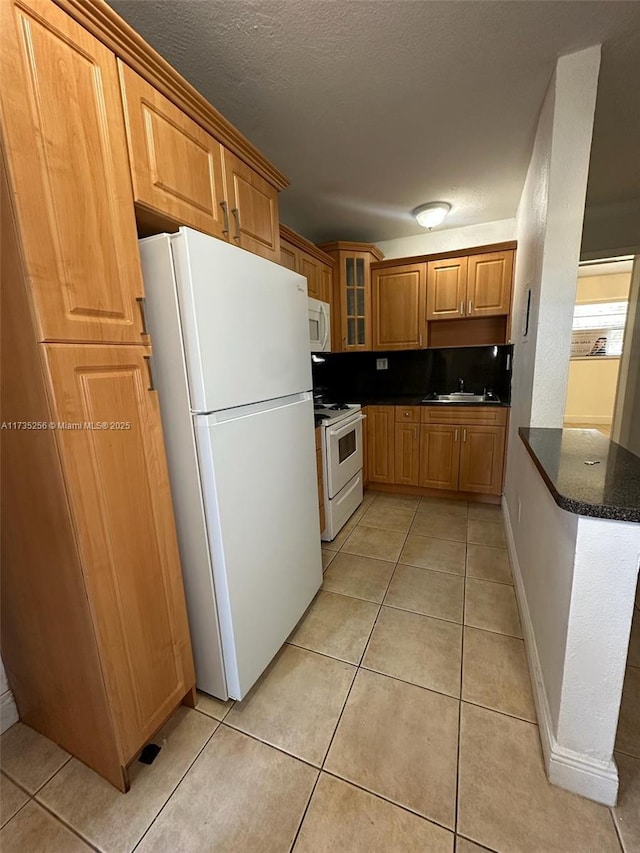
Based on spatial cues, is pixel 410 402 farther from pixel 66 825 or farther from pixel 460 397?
pixel 66 825

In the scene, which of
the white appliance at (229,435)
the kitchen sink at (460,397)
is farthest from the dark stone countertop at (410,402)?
the white appliance at (229,435)

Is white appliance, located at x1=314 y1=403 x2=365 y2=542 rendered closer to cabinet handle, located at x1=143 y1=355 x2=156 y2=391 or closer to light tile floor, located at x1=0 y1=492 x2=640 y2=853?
light tile floor, located at x1=0 y1=492 x2=640 y2=853

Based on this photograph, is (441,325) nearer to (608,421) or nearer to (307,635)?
(307,635)

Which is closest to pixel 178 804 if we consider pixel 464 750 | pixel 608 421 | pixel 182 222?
pixel 464 750

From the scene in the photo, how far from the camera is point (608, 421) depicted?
5.70 meters

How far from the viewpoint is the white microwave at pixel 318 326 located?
269cm

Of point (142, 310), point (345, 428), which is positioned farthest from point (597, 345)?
point (142, 310)

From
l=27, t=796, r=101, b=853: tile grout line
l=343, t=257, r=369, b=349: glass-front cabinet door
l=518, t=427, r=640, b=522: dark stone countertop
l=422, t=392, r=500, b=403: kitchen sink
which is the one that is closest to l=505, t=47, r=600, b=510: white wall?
l=518, t=427, r=640, b=522: dark stone countertop

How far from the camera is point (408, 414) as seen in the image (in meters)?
3.13

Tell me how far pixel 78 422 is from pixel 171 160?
887 millimetres

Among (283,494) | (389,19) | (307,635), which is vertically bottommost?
(307,635)

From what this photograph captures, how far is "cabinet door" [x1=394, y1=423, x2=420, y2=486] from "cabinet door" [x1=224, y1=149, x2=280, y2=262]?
1.97 metres

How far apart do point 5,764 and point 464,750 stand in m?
1.54

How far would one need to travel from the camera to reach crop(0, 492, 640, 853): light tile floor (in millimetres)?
955
